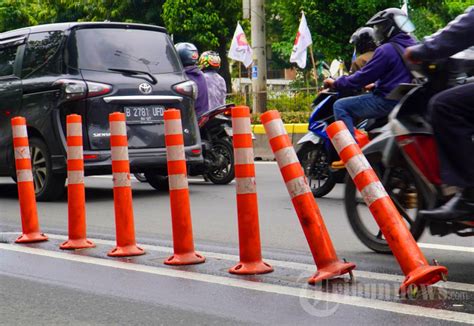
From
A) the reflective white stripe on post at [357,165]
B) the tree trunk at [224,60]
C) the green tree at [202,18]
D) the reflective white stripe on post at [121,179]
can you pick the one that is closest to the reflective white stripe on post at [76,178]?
the reflective white stripe on post at [121,179]

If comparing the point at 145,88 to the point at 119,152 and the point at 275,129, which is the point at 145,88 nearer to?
the point at 119,152

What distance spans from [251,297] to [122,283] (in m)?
0.95

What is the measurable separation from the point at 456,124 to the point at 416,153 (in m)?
0.50

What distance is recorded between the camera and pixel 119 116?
7074 mm

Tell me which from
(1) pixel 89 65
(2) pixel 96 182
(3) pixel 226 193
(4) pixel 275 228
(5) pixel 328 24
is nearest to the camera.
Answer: (4) pixel 275 228

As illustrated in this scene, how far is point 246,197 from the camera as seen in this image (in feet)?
20.4

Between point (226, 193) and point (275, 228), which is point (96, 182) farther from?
point (275, 228)

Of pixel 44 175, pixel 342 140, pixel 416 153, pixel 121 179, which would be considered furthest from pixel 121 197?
pixel 44 175

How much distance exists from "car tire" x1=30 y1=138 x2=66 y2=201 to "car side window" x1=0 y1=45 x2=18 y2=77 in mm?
971

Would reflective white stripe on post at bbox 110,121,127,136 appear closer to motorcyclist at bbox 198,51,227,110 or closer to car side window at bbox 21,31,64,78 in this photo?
car side window at bbox 21,31,64,78

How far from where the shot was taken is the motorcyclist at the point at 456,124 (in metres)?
5.65

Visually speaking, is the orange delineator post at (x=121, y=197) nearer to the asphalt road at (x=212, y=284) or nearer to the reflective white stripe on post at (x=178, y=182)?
the asphalt road at (x=212, y=284)

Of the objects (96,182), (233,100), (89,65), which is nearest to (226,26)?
(233,100)

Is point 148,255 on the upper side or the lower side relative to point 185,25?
lower
